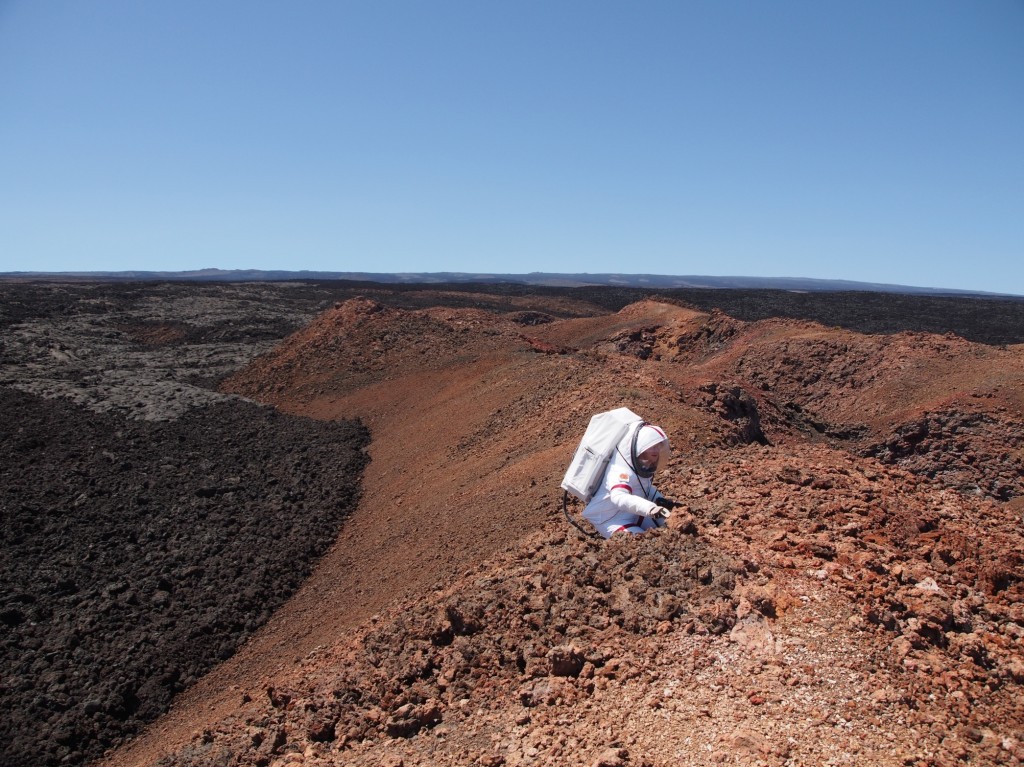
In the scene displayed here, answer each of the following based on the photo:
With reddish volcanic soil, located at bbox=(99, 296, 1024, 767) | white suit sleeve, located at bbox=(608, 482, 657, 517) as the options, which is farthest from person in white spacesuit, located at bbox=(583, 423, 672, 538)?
reddish volcanic soil, located at bbox=(99, 296, 1024, 767)

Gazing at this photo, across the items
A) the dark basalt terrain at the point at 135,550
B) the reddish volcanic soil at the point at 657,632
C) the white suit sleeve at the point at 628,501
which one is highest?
the white suit sleeve at the point at 628,501

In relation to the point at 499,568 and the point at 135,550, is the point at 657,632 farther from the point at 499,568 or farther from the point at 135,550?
the point at 135,550

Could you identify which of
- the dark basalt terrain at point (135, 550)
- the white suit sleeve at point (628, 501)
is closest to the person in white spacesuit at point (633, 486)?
the white suit sleeve at point (628, 501)

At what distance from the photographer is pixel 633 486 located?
521cm

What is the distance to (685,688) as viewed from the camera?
12.3ft

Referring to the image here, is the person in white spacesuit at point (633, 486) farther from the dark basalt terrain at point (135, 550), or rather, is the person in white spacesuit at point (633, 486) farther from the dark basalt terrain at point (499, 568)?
the dark basalt terrain at point (135, 550)

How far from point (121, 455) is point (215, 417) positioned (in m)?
3.20

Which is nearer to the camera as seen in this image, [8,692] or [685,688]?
[685,688]

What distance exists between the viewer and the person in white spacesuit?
512 centimetres

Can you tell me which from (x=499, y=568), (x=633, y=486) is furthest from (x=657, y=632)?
(x=499, y=568)

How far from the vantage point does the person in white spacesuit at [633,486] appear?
5117 millimetres

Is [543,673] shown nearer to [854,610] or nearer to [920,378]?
[854,610]

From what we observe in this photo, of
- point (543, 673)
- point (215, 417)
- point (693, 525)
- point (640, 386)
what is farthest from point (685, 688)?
point (215, 417)

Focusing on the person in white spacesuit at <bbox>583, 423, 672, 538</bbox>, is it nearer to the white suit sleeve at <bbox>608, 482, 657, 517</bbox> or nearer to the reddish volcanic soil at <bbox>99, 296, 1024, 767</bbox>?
the white suit sleeve at <bbox>608, 482, 657, 517</bbox>
